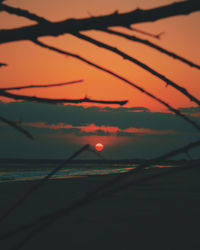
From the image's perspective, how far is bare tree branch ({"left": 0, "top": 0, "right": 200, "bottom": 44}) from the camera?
A: 458 millimetres

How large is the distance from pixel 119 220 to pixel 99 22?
9.76 metres

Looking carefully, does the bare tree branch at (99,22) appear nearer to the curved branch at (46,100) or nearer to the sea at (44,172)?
the curved branch at (46,100)

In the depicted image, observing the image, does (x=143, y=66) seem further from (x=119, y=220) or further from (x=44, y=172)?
(x=44, y=172)

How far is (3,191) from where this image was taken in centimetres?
1390

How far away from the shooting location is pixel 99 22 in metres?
0.50

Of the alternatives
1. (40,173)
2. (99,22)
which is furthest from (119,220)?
(40,173)

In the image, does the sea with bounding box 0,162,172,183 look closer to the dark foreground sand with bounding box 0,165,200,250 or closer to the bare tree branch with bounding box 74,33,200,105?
the dark foreground sand with bounding box 0,165,200,250

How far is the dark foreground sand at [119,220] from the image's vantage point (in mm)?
8070

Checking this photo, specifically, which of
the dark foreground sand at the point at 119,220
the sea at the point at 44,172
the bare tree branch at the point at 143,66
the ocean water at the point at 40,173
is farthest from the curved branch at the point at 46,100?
the ocean water at the point at 40,173

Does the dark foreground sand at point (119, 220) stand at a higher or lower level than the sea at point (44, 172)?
lower

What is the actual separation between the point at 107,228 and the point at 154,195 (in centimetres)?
464

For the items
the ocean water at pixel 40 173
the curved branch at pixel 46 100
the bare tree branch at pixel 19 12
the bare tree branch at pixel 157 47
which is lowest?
the curved branch at pixel 46 100

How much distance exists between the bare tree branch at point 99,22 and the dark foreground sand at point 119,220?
607cm

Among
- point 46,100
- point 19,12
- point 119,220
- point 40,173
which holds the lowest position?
point 46,100
